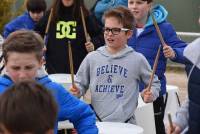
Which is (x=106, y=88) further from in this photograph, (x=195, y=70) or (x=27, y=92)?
(x=27, y=92)

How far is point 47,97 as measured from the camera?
6.90 feet

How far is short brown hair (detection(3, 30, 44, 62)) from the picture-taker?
287 centimetres

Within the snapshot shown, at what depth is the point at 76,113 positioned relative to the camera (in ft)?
9.85

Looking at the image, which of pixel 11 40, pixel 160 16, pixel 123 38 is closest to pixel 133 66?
pixel 123 38

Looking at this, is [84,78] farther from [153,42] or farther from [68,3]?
[68,3]

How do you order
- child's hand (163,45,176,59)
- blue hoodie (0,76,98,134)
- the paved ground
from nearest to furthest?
blue hoodie (0,76,98,134), child's hand (163,45,176,59), the paved ground

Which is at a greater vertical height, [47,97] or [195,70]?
[47,97]

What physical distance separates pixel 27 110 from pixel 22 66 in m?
0.84

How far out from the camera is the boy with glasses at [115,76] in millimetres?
4039

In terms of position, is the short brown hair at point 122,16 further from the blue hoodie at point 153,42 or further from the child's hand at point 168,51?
the blue hoodie at point 153,42

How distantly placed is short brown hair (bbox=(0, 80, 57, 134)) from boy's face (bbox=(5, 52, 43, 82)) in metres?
0.69

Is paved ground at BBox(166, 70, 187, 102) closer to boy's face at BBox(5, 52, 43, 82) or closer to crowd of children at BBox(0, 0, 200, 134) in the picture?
crowd of children at BBox(0, 0, 200, 134)

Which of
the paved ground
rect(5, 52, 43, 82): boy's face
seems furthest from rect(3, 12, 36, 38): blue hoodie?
rect(5, 52, 43, 82): boy's face

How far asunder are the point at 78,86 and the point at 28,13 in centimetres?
281
